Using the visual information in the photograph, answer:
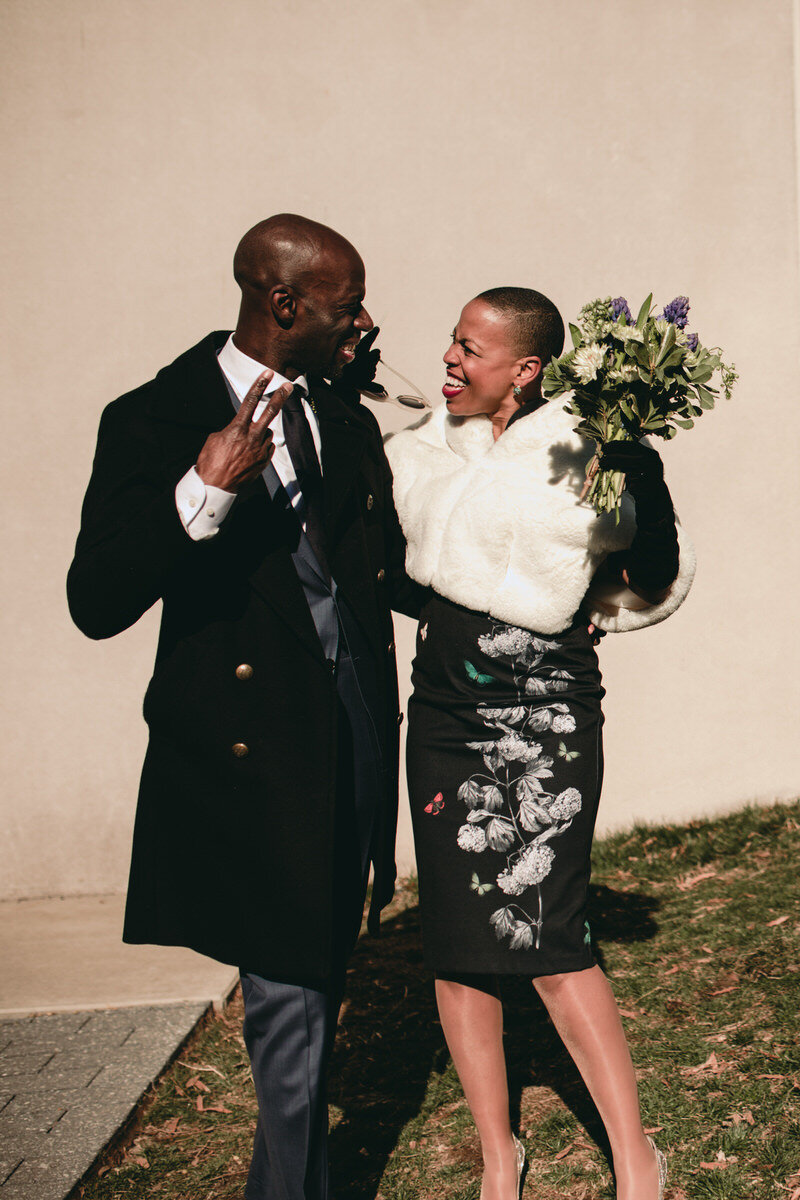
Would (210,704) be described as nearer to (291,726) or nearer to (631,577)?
(291,726)

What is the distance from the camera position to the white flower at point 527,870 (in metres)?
2.79

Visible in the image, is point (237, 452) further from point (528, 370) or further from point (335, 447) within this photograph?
point (528, 370)

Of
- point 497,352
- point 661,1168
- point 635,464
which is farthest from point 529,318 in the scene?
point 661,1168

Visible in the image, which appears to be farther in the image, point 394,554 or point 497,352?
point 394,554

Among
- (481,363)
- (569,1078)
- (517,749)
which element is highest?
(481,363)

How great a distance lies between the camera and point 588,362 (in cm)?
250

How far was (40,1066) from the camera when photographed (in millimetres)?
3807

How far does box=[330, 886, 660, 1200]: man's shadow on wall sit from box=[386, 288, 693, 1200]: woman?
55 cm

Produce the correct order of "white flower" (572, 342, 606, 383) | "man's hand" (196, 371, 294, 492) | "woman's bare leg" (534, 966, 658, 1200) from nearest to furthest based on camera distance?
"man's hand" (196, 371, 294, 492)
"white flower" (572, 342, 606, 383)
"woman's bare leg" (534, 966, 658, 1200)

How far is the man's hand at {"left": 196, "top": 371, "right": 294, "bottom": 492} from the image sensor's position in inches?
91.8

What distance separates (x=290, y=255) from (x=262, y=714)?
1134 millimetres

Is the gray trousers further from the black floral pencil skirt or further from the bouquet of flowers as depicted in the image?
the bouquet of flowers

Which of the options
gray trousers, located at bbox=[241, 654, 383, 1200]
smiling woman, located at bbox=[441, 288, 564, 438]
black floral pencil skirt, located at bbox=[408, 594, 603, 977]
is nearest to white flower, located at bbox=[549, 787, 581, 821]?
black floral pencil skirt, located at bbox=[408, 594, 603, 977]

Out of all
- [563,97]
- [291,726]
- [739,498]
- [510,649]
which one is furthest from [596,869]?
[563,97]
